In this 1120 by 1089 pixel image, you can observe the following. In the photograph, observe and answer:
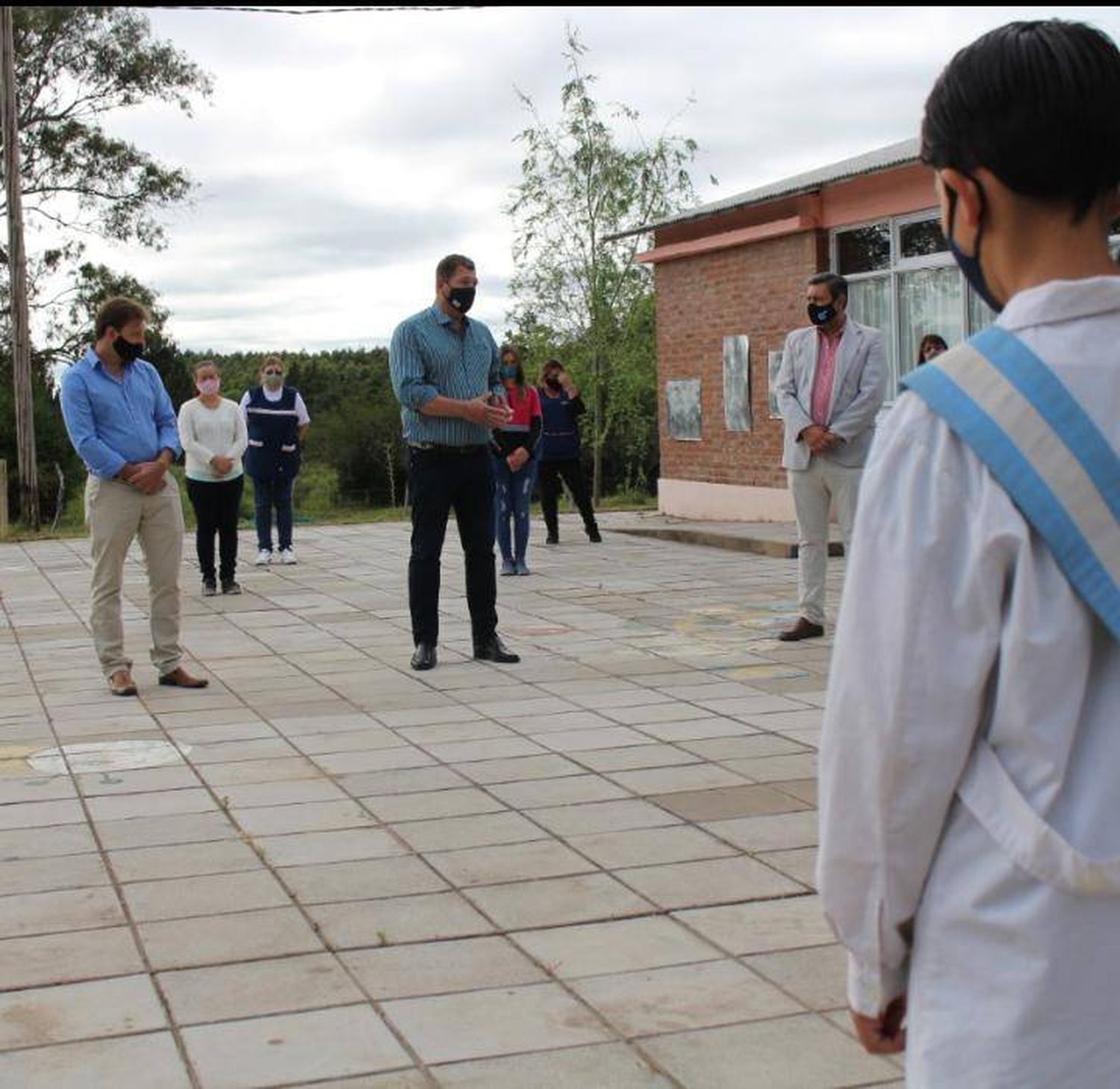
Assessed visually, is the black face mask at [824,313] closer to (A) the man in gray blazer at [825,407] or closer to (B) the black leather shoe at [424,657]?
(A) the man in gray blazer at [825,407]

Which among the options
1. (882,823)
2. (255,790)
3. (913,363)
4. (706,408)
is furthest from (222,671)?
(706,408)

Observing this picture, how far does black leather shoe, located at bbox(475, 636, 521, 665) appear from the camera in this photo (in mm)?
9633

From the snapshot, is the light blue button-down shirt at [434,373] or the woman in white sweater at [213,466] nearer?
the light blue button-down shirt at [434,373]

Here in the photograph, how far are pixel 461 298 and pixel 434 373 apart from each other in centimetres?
42

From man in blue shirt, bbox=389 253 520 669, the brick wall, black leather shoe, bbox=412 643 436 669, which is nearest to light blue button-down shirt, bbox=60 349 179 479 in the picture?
man in blue shirt, bbox=389 253 520 669

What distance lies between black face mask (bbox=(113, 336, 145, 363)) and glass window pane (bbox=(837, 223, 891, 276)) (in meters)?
10.9

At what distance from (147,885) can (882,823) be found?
3859 mm

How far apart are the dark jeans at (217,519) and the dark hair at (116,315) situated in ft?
15.7

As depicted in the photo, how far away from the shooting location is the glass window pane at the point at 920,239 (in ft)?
56.8

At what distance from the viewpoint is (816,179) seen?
19297 mm

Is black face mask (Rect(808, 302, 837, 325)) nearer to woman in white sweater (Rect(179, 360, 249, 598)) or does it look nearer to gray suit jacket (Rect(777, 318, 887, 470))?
gray suit jacket (Rect(777, 318, 887, 470))

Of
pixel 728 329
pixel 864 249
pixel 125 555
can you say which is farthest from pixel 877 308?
pixel 125 555

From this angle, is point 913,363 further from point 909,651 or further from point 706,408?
point 909,651

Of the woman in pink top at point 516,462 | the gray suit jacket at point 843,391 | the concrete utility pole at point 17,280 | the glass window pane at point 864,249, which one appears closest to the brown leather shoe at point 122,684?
the gray suit jacket at point 843,391
